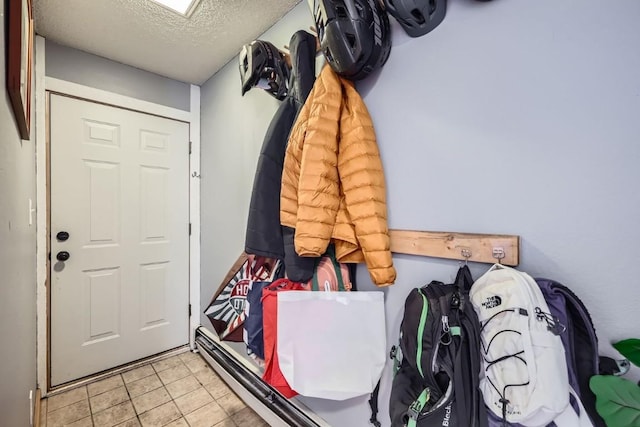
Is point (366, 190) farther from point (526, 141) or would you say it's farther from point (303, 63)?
point (303, 63)

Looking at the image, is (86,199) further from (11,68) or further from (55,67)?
(11,68)

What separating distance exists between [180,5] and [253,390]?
7.66ft

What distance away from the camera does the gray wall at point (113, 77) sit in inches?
72.8

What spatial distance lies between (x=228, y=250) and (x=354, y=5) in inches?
68.9

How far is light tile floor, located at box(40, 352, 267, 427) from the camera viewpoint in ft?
5.25

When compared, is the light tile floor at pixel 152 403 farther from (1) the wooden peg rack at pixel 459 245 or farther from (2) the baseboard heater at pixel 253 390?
(1) the wooden peg rack at pixel 459 245

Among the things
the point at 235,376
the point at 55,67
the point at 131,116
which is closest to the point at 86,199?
the point at 131,116

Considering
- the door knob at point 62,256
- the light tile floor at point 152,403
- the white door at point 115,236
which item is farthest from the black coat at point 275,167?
the door knob at point 62,256

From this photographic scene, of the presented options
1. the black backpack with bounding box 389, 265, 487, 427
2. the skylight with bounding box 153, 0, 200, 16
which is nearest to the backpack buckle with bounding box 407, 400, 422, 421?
the black backpack with bounding box 389, 265, 487, 427

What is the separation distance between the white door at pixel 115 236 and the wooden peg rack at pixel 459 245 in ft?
6.79

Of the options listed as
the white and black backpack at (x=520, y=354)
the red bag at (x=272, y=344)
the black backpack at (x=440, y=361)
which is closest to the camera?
the white and black backpack at (x=520, y=354)

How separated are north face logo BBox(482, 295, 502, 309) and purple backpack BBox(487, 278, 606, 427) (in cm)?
12

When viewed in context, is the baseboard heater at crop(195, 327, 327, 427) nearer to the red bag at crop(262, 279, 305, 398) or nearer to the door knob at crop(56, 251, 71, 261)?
the red bag at crop(262, 279, 305, 398)

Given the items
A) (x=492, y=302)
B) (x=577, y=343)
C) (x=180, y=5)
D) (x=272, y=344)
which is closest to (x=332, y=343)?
(x=272, y=344)
